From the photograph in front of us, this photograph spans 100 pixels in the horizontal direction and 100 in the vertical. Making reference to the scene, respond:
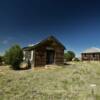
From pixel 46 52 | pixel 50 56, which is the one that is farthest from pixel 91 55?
pixel 46 52

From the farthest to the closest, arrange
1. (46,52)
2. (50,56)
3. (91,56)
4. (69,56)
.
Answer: (69,56) < (91,56) < (50,56) < (46,52)

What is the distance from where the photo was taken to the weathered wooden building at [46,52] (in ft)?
92.5

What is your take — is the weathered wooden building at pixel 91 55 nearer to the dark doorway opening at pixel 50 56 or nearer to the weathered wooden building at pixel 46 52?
the weathered wooden building at pixel 46 52

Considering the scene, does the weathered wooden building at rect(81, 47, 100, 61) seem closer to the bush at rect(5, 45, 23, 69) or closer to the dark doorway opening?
the dark doorway opening

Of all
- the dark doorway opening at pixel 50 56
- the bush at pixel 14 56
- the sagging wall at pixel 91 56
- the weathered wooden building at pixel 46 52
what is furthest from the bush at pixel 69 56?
the bush at pixel 14 56

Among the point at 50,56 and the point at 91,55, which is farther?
the point at 91,55

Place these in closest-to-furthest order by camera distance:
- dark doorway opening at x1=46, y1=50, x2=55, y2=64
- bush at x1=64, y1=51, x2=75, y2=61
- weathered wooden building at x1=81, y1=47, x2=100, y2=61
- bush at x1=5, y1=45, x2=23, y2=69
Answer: bush at x1=5, y1=45, x2=23, y2=69 → dark doorway opening at x1=46, y1=50, x2=55, y2=64 → weathered wooden building at x1=81, y1=47, x2=100, y2=61 → bush at x1=64, y1=51, x2=75, y2=61

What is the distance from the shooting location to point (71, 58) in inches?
2153

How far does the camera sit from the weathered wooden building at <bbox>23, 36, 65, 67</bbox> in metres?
28.2

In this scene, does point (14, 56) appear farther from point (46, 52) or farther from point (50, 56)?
point (50, 56)

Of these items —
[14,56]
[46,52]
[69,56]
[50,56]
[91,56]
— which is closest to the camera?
[14,56]

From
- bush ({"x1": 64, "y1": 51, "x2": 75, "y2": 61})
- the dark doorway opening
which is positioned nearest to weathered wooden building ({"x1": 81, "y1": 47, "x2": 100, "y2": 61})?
bush ({"x1": 64, "y1": 51, "x2": 75, "y2": 61})

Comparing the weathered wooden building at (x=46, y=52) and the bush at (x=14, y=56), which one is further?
the weathered wooden building at (x=46, y=52)

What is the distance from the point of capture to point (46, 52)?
1167 inches
